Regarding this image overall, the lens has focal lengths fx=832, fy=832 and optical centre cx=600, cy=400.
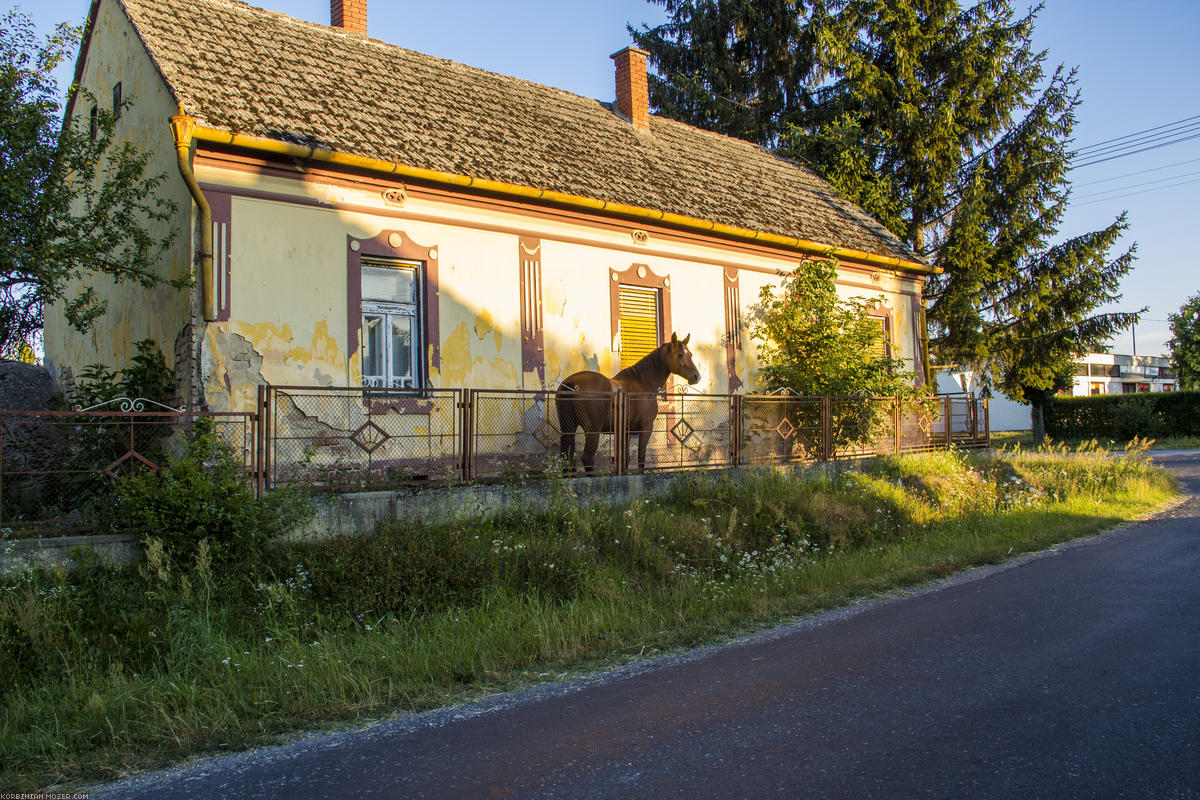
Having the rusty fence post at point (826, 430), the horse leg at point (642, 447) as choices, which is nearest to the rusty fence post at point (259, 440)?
the horse leg at point (642, 447)

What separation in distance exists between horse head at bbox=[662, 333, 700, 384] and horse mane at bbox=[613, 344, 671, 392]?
89mm

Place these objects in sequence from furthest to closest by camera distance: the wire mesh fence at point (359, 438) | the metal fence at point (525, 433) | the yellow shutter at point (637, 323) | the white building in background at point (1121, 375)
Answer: the white building in background at point (1121, 375) → the yellow shutter at point (637, 323) → the metal fence at point (525, 433) → the wire mesh fence at point (359, 438)

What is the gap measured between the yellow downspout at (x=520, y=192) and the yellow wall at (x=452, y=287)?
0.33 metres

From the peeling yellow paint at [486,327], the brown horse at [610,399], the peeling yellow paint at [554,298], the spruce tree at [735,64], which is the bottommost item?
the brown horse at [610,399]

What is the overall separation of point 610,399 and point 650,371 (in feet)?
4.27

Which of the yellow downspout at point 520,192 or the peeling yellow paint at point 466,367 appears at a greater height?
the yellow downspout at point 520,192

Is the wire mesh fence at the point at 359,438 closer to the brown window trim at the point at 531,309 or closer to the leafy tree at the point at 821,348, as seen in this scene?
the brown window trim at the point at 531,309

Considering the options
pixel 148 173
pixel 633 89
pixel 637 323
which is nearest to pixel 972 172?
pixel 633 89

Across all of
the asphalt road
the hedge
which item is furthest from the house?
the hedge

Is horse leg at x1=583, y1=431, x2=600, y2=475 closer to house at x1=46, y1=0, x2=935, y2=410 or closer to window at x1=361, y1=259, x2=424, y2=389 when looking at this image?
house at x1=46, y1=0, x2=935, y2=410

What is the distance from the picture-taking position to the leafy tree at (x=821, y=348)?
14.6 metres

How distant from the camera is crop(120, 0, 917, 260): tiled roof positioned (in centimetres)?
1048

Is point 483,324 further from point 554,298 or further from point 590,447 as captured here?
point 590,447

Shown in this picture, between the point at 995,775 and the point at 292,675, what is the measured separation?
393 centimetres
